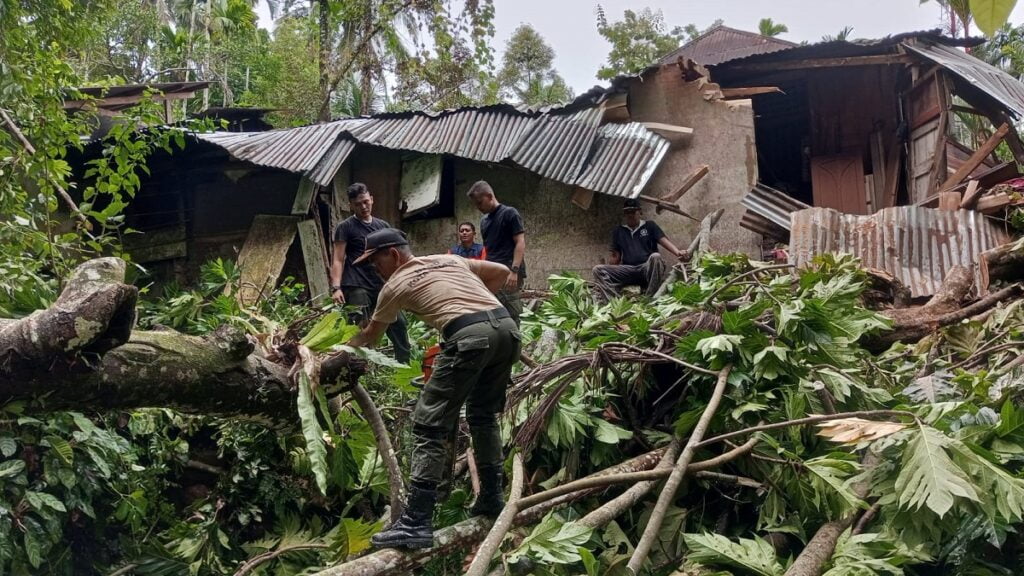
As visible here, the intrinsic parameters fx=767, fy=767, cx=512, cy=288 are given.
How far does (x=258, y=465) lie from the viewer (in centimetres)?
445

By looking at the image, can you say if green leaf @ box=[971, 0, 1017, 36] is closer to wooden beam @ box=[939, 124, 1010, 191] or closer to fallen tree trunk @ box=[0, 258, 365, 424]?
fallen tree trunk @ box=[0, 258, 365, 424]

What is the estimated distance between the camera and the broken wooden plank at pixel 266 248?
8.77 metres

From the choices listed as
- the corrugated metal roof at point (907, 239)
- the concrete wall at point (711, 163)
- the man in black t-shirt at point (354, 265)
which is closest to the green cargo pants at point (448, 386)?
the man in black t-shirt at point (354, 265)

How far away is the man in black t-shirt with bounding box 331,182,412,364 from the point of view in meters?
5.92

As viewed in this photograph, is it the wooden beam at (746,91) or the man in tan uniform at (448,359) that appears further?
the wooden beam at (746,91)

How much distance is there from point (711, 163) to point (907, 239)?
7.97 feet

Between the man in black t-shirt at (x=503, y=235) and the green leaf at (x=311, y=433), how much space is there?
261 cm

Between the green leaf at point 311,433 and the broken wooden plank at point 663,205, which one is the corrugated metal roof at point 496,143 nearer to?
the broken wooden plank at point 663,205

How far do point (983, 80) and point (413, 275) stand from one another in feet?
27.1

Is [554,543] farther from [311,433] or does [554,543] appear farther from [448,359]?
[311,433]

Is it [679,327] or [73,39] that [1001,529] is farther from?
[73,39]

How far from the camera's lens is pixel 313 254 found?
902cm

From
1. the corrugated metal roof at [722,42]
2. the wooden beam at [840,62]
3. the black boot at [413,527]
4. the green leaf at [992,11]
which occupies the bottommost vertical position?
the black boot at [413,527]

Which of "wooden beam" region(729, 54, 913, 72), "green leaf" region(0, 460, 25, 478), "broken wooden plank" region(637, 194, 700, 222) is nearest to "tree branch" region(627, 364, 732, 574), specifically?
"green leaf" region(0, 460, 25, 478)
